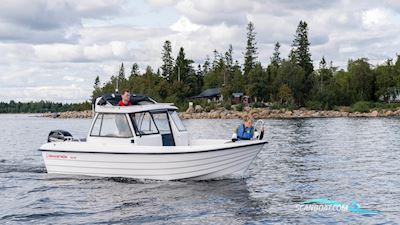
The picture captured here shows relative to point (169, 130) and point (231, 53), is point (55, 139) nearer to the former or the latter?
point (169, 130)

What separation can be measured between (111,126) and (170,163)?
9.59 feet

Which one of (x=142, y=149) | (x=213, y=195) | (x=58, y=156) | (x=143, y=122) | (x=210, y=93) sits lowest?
(x=213, y=195)

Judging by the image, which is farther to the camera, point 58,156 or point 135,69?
point 135,69

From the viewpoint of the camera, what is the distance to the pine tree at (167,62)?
121012 mm

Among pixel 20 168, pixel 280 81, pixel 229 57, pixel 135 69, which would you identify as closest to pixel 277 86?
pixel 280 81

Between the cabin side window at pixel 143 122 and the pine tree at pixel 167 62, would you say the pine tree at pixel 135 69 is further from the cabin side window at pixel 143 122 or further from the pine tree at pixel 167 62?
the cabin side window at pixel 143 122

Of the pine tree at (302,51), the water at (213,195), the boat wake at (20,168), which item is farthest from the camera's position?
the pine tree at (302,51)

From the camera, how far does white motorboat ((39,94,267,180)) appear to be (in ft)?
57.3

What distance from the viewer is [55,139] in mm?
20344

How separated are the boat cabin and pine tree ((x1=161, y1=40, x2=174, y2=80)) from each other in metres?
101

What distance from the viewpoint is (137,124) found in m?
18.8

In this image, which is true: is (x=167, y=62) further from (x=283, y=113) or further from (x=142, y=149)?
(x=142, y=149)

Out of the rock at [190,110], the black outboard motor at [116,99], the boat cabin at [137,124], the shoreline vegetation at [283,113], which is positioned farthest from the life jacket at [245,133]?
the rock at [190,110]

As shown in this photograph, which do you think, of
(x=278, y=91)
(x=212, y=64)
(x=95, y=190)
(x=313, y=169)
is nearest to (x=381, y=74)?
(x=278, y=91)
